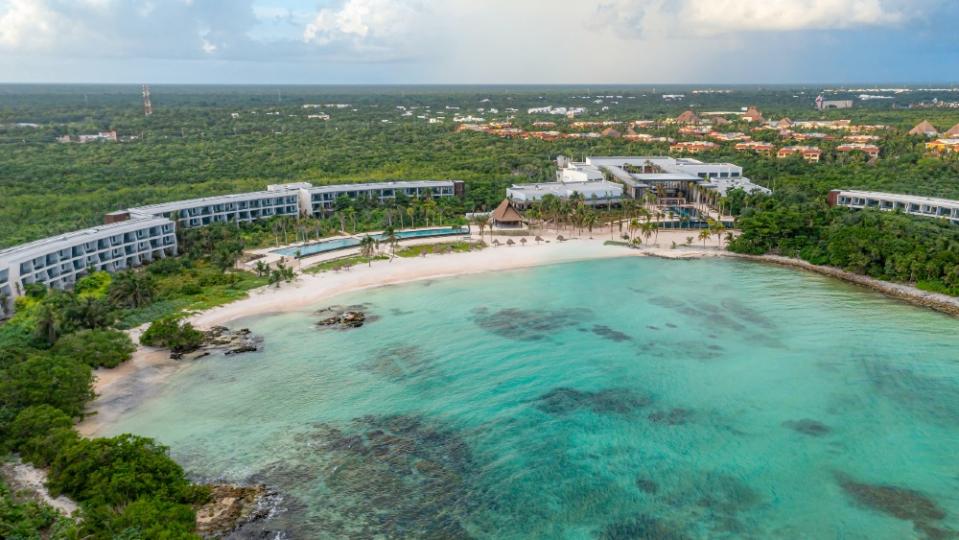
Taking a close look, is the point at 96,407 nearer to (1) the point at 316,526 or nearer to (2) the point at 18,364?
(2) the point at 18,364

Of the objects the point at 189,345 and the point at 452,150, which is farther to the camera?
the point at 452,150

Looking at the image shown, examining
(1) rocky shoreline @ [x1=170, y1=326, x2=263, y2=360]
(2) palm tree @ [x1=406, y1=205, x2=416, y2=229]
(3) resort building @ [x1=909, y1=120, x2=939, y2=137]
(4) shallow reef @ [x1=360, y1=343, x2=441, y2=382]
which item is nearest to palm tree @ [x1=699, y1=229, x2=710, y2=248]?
(2) palm tree @ [x1=406, y1=205, x2=416, y2=229]

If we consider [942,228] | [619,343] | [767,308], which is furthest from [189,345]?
[942,228]

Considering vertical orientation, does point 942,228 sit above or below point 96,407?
above

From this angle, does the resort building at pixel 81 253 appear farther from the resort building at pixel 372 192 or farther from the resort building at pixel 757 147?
the resort building at pixel 757 147

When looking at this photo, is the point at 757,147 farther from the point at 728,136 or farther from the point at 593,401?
the point at 593,401

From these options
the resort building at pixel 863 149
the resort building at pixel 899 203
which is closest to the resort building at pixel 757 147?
the resort building at pixel 863 149
